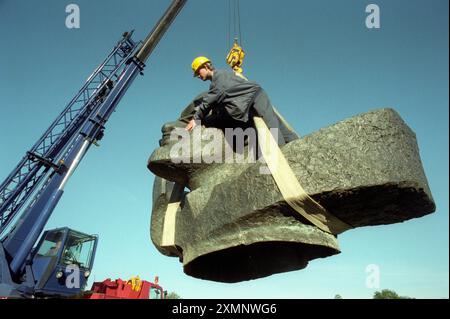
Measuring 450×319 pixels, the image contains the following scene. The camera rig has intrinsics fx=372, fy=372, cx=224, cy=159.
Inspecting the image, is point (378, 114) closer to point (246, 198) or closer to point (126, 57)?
point (246, 198)

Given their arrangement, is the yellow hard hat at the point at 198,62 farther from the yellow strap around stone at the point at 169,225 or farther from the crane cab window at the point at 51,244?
the crane cab window at the point at 51,244

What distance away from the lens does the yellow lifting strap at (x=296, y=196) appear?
177 cm

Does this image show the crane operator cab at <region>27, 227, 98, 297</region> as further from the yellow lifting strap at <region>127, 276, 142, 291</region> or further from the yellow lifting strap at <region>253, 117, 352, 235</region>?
the yellow lifting strap at <region>253, 117, 352, 235</region>

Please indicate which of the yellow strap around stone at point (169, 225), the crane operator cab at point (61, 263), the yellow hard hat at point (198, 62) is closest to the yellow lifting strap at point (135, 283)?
the crane operator cab at point (61, 263)

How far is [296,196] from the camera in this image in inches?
69.7

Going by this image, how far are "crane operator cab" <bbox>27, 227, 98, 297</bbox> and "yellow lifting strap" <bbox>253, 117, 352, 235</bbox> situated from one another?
7104mm

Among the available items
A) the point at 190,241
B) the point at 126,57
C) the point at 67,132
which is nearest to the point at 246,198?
the point at 190,241

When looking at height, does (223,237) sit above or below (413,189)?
below

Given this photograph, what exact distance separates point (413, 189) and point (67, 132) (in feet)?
31.4

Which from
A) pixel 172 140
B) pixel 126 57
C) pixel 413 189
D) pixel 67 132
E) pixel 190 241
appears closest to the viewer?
pixel 413 189

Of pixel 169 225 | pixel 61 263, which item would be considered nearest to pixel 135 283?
pixel 61 263

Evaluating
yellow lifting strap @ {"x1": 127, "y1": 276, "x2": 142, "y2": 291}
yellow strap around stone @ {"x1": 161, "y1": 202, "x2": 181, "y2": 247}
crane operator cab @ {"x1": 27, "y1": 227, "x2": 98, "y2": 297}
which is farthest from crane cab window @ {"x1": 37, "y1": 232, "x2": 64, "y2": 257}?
yellow strap around stone @ {"x1": 161, "y1": 202, "x2": 181, "y2": 247}

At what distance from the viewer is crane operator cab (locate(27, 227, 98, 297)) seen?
756cm

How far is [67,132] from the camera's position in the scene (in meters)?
9.81
